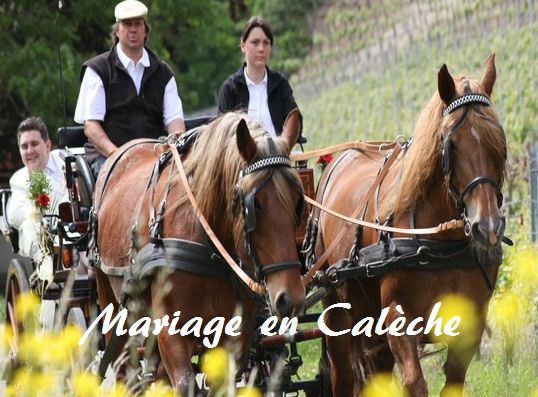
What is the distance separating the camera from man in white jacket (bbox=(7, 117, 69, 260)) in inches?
376

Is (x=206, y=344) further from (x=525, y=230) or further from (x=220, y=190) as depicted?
(x=525, y=230)

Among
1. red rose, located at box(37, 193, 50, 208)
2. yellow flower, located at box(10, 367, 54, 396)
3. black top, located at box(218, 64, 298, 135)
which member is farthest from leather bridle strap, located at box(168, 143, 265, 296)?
red rose, located at box(37, 193, 50, 208)

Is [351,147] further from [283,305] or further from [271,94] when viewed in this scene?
[283,305]

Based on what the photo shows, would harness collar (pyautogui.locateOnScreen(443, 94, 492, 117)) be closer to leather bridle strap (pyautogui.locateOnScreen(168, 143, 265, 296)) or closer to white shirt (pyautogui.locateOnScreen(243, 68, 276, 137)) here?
leather bridle strap (pyautogui.locateOnScreen(168, 143, 265, 296))

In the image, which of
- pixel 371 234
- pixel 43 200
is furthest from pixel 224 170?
pixel 43 200

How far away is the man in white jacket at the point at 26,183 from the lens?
31.3 ft

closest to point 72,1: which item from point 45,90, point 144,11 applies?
point 45,90

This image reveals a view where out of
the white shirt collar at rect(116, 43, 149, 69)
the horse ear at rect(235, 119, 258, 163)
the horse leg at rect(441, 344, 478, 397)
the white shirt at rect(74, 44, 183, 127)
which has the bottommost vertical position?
the horse leg at rect(441, 344, 478, 397)

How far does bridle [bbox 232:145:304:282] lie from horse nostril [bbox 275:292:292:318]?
0.48ft

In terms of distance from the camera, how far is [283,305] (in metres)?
6.21

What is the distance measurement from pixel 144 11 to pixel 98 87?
1.88 feet

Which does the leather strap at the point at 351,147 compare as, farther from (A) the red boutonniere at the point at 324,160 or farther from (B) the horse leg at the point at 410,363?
(B) the horse leg at the point at 410,363

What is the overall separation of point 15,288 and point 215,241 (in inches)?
147

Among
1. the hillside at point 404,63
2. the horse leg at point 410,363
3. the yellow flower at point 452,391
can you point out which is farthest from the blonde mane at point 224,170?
the hillside at point 404,63
